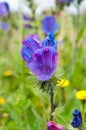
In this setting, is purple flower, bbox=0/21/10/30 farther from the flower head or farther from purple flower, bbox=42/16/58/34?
the flower head

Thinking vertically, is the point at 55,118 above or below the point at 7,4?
below

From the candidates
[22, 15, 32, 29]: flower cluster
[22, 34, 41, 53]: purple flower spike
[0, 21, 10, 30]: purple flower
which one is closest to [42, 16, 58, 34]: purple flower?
[22, 15, 32, 29]: flower cluster

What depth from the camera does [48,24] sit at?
3.70m

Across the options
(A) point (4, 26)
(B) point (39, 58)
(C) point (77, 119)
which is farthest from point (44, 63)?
(A) point (4, 26)

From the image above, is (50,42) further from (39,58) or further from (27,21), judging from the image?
(27,21)

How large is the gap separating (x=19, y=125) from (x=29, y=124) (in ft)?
0.24

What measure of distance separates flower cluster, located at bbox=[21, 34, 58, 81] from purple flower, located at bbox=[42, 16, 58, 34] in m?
2.00

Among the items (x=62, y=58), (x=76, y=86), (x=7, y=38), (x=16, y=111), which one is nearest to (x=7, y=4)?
(x=62, y=58)

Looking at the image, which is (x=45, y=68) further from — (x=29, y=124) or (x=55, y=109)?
(x=29, y=124)

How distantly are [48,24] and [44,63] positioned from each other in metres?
2.10

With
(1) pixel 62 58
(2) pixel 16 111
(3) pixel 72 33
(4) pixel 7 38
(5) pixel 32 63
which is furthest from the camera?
(4) pixel 7 38

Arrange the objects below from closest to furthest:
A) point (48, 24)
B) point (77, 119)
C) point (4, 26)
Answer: point (77, 119) < point (48, 24) < point (4, 26)

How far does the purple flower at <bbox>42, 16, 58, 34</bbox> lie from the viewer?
364 cm

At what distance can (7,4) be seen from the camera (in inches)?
141
